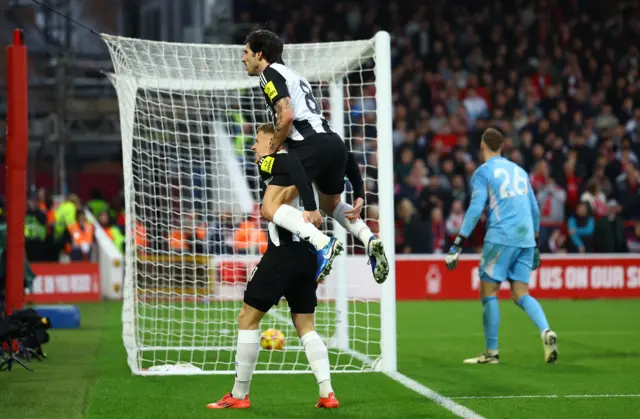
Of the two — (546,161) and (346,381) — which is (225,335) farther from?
(546,161)

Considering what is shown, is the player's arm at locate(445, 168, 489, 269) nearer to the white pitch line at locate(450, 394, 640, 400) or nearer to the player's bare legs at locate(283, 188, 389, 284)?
the white pitch line at locate(450, 394, 640, 400)

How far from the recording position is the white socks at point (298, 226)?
646cm

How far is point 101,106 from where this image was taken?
2236 cm

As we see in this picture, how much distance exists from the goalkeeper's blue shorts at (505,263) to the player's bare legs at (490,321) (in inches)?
2.8

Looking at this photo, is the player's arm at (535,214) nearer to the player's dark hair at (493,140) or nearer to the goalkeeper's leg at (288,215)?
the player's dark hair at (493,140)

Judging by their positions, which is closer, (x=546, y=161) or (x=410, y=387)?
(x=410, y=387)

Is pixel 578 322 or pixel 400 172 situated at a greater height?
pixel 400 172

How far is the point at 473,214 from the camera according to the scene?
9578 mm

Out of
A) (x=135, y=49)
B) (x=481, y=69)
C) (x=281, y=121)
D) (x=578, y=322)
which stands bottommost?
(x=578, y=322)

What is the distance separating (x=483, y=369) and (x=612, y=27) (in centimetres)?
1981

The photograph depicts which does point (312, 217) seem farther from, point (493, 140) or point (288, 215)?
point (493, 140)

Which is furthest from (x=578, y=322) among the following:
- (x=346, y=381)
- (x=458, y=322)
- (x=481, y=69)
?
(x=481, y=69)

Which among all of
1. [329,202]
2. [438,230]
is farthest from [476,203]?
[438,230]

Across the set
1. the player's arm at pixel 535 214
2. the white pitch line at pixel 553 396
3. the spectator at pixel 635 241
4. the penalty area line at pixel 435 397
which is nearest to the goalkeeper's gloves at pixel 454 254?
the player's arm at pixel 535 214
